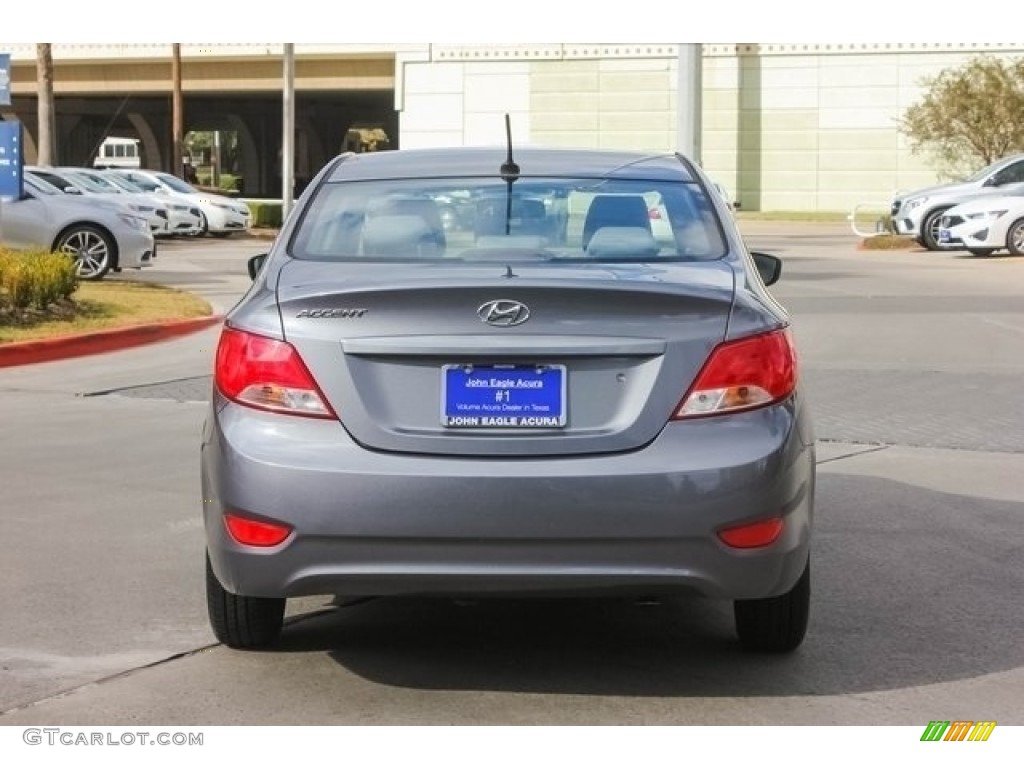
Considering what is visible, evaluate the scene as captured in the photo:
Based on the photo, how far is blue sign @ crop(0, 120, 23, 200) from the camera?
19.3 m

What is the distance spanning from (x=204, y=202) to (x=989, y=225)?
1651 centimetres

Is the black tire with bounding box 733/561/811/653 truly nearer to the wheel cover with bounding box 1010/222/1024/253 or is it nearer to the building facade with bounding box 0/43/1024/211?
the wheel cover with bounding box 1010/222/1024/253

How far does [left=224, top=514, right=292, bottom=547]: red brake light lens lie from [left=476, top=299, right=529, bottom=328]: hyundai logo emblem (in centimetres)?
80

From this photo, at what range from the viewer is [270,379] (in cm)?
497

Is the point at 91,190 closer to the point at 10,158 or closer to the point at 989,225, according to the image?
the point at 10,158

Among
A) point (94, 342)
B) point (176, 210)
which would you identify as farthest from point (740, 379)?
point (176, 210)

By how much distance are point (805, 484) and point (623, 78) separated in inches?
2207

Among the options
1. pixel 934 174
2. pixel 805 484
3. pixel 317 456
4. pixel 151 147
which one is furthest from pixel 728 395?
pixel 151 147

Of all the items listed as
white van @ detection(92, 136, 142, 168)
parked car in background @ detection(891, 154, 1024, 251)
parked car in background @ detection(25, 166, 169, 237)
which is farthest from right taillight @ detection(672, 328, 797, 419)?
white van @ detection(92, 136, 142, 168)

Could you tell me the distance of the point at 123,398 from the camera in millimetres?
12070

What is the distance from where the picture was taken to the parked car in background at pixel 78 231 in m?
21.1

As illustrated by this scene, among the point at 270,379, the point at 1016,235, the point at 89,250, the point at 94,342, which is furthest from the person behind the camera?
the point at 1016,235

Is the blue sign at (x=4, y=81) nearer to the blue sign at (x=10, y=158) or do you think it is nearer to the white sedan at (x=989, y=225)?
the blue sign at (x=10, y=158)

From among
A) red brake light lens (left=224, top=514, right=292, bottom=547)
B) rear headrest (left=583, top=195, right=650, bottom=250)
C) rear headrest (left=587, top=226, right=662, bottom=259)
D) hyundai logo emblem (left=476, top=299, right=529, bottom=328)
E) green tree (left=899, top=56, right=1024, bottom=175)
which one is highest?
green tree (left=899, top=56, right=1024, bottom=175)
